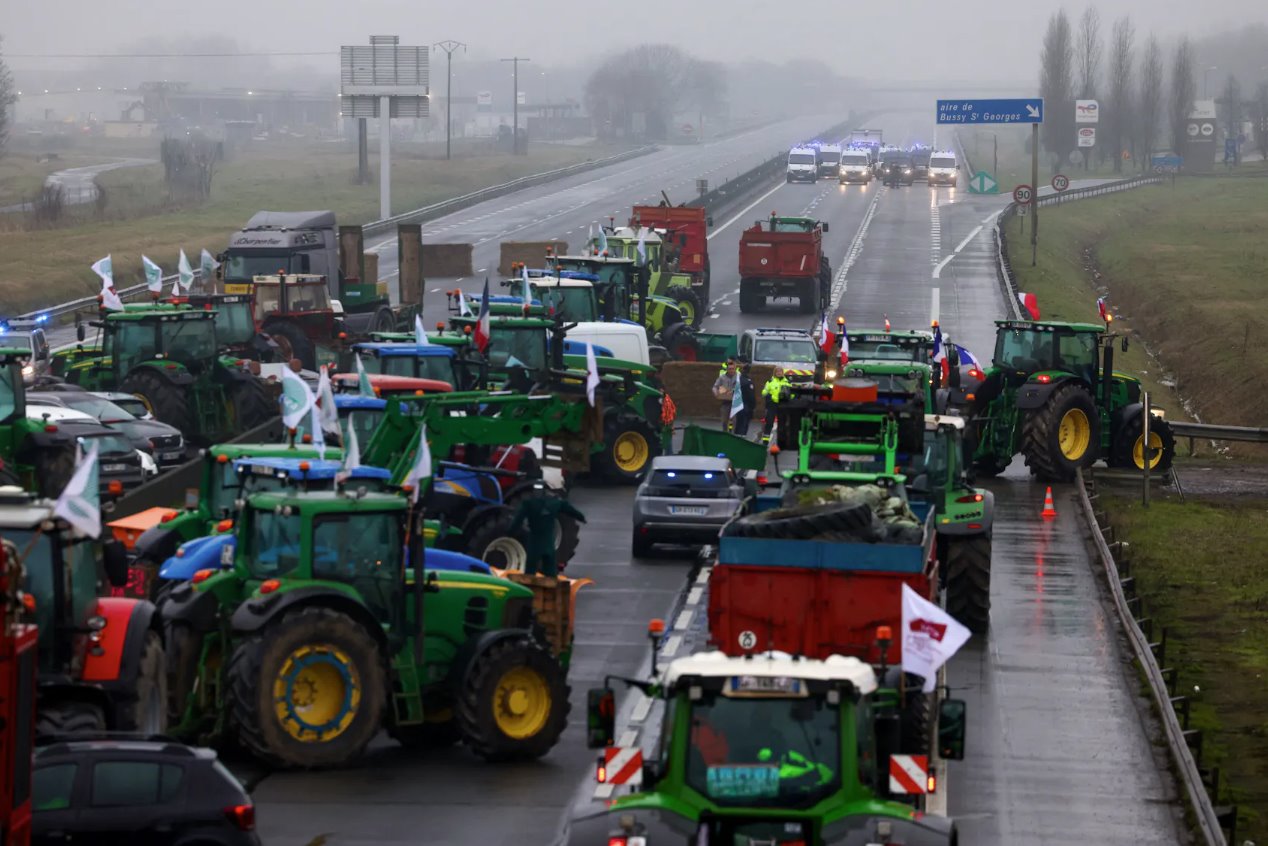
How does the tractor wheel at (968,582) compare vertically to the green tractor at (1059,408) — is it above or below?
below

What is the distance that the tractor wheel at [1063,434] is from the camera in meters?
34.8

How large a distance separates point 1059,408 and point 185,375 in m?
14.5

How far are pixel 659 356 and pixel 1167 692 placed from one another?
26604mm

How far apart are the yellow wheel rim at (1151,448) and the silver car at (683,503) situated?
427 inches

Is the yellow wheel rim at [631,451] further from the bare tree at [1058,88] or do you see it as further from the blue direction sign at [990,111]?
the bare tree at [1058,88]

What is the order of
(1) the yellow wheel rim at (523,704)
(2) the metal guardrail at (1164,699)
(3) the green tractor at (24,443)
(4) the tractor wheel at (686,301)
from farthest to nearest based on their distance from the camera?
(4) the tractor wheel at (686,301), (3) the green tractor at (24,443), (1) the yellow wheel rim at (523,704), (2) the metal guardrail at (1164,699)

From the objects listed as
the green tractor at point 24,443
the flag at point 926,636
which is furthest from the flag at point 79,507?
the green tractor at point 24,443

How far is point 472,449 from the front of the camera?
26453 mm

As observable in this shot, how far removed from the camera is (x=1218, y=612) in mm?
26531

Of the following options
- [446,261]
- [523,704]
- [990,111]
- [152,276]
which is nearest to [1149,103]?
[990,111]

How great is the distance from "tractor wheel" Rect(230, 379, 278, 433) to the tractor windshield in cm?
2586

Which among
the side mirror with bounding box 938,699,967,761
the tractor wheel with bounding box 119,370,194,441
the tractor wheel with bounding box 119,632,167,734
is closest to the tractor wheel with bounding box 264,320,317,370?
the tractor wheel with bounding box 119,370,194,441

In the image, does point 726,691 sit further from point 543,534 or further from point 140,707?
point 543,534

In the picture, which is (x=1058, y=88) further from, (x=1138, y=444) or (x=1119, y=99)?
(x=1138, y=444)
